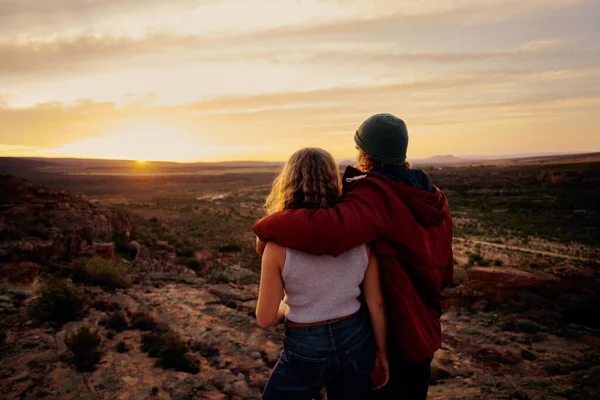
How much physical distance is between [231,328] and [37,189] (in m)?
12.3

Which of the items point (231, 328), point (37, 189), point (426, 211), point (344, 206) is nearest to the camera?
point (344, 206)

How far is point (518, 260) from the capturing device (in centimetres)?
1606

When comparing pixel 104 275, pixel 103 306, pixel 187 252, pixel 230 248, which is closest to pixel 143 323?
pixel 103 306

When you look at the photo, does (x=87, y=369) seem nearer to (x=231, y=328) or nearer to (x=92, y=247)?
(x=231, y=328)

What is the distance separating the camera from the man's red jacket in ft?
5.65

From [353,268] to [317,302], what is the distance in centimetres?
24

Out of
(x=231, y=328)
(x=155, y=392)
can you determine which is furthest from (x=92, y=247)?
(x=155, y=392)

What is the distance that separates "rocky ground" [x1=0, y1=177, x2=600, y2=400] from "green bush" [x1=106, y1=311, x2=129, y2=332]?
7cm

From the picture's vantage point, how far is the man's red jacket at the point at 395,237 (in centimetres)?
172

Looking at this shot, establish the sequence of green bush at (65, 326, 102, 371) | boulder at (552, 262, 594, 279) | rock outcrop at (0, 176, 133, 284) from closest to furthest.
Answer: green bush at (65, 326, 102, 371), boulder at (552, 262, 594, 279), rock outcrop at (0, 176, 133, 284)

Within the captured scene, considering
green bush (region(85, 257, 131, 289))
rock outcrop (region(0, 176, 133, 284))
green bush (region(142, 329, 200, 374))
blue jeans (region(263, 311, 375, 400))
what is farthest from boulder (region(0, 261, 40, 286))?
blue jeans (region(263, 311, 375, 400))

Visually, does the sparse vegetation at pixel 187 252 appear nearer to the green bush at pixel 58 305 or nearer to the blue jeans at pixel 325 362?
the green bush at pixel 58 305


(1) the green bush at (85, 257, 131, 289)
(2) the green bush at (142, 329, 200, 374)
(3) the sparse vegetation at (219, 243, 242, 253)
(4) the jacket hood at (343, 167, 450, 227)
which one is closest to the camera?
(4) the jacket hood at (343, 167, 450, 227)

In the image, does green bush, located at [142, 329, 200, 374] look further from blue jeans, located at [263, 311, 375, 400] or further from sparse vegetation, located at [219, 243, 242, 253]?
sparse vegetation, located at [219, 243, 242, 253]
